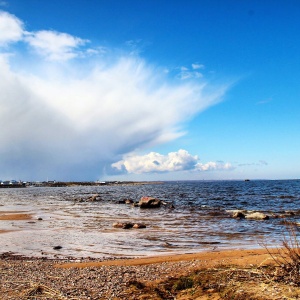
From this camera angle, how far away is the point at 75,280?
9211 mm

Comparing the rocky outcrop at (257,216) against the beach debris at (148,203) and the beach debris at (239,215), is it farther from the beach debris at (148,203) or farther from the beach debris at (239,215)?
the beach debris at (148,203)

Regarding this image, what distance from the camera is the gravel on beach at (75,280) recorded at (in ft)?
26.1

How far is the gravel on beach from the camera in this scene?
26.1ft

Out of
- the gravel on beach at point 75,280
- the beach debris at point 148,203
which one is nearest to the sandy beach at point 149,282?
the gravel on beach at point 75,280

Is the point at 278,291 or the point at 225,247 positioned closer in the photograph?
the point at 278,291

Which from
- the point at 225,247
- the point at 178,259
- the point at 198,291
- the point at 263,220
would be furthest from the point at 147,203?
the point at 198,291

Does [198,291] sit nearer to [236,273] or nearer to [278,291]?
[236,273]

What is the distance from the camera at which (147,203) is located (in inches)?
1629

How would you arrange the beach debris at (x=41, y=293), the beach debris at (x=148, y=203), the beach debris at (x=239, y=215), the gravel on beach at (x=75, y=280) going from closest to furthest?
the beach debris at (x=41, y=293)
the gravel on beach at (x=75, y=280)
the beach debris at (x=239, y=215)
the beach debris at (x=148, y=203)

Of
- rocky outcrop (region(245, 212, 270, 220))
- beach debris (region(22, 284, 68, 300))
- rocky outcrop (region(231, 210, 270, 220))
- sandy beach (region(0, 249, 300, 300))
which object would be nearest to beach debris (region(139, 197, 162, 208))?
rocky outcrop (region(231, 210, 270, 220))

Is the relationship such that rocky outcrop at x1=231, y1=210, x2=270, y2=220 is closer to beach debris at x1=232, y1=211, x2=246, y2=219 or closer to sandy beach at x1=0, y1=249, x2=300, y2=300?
beach debris at x1=232, y1=211, x2=246, y2=219

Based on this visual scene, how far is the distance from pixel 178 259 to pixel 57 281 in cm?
533

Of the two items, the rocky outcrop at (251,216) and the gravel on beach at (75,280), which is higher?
the gravel on beach at (75,280)

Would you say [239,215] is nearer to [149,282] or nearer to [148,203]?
[148,203]
